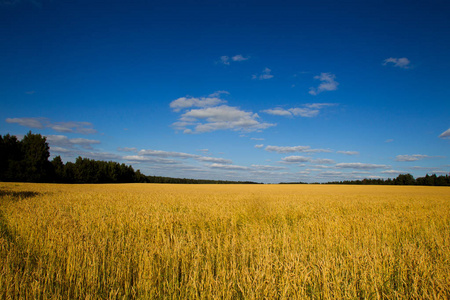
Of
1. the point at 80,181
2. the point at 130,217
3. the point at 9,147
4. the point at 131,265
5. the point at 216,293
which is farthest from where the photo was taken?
the point at 80,181

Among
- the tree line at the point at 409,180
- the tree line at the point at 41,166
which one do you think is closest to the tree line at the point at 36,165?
the tree line at the point at 41,166

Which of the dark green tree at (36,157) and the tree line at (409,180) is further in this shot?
the tree line at (409,180)

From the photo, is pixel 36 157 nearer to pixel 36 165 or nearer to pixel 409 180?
pixel 36 165

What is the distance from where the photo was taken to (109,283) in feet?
8.73

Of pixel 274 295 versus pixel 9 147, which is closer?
pixel 274 295

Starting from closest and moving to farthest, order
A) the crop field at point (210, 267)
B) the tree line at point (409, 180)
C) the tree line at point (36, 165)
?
the crop field at point (210, 267), the tree line at point (36, 165), the tree line at point (409, 180)

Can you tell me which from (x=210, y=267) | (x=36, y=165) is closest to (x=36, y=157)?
(x=36, y=165)

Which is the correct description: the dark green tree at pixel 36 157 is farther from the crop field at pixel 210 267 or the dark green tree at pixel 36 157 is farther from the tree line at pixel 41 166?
the crop field at pixel 210 267

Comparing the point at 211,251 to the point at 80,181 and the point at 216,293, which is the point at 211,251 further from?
the point at 80,181

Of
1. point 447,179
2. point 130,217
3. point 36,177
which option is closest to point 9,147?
point 36,177

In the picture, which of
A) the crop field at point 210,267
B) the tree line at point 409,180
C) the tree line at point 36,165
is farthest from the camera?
the tree line at point 409,180

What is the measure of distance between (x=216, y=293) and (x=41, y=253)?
3.31 metres

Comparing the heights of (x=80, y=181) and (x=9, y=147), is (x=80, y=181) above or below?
below

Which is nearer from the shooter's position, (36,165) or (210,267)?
(210,267)
